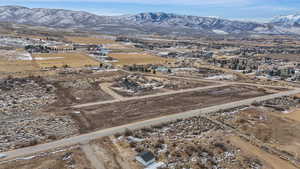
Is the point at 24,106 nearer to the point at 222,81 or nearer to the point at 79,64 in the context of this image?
the point at 79,64

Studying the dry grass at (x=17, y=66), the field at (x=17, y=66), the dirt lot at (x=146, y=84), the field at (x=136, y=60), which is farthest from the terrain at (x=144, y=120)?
the field at (x=136, y=60)

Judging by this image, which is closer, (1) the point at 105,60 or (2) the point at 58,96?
(2) the point at 58,96

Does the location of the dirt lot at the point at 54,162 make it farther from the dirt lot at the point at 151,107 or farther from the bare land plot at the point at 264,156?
the bare land plot at the point at 264,156

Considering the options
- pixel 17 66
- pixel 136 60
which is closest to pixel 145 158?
pixel 17 66

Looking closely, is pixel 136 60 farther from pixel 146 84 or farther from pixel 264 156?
pixel 264 156

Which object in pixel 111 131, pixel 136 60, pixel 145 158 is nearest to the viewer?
pixel 145 158

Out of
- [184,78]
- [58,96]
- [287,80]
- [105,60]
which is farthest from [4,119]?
[287,80]
